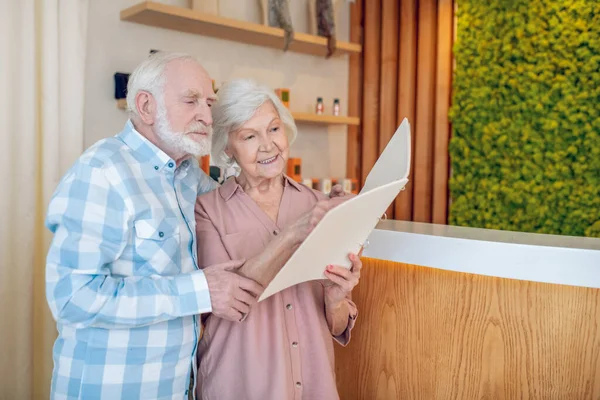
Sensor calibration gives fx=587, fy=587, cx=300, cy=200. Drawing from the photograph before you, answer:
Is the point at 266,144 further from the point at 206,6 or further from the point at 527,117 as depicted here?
the point at 527,117

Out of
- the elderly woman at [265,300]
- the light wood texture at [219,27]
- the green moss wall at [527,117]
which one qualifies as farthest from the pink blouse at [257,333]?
the green moss wall at [527,117]

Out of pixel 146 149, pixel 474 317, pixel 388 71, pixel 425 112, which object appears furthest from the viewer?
pixel 388 71

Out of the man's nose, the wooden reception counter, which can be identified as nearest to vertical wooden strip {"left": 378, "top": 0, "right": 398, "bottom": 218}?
the wooden reception counter

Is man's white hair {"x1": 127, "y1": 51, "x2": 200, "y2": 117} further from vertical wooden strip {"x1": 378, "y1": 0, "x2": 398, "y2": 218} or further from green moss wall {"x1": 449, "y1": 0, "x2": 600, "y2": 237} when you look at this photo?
vertical wooden strip {"x1": 378, "y1": 0, "x2": 398, "y2": 218}

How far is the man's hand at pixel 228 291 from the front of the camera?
1362 mm

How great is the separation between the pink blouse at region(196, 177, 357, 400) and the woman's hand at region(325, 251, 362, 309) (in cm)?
9

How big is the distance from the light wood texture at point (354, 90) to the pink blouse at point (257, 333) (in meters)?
3.07

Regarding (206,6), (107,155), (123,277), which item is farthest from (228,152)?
(206,6)

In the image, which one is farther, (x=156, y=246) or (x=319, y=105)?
(x=319, y=105)

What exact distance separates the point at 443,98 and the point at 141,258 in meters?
3.35

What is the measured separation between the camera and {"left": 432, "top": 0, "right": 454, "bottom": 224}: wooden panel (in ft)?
14.0

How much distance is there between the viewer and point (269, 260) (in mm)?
1388

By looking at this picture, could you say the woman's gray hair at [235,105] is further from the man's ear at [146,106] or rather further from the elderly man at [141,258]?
the man's ear at [146,106]

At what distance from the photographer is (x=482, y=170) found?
4.11m
